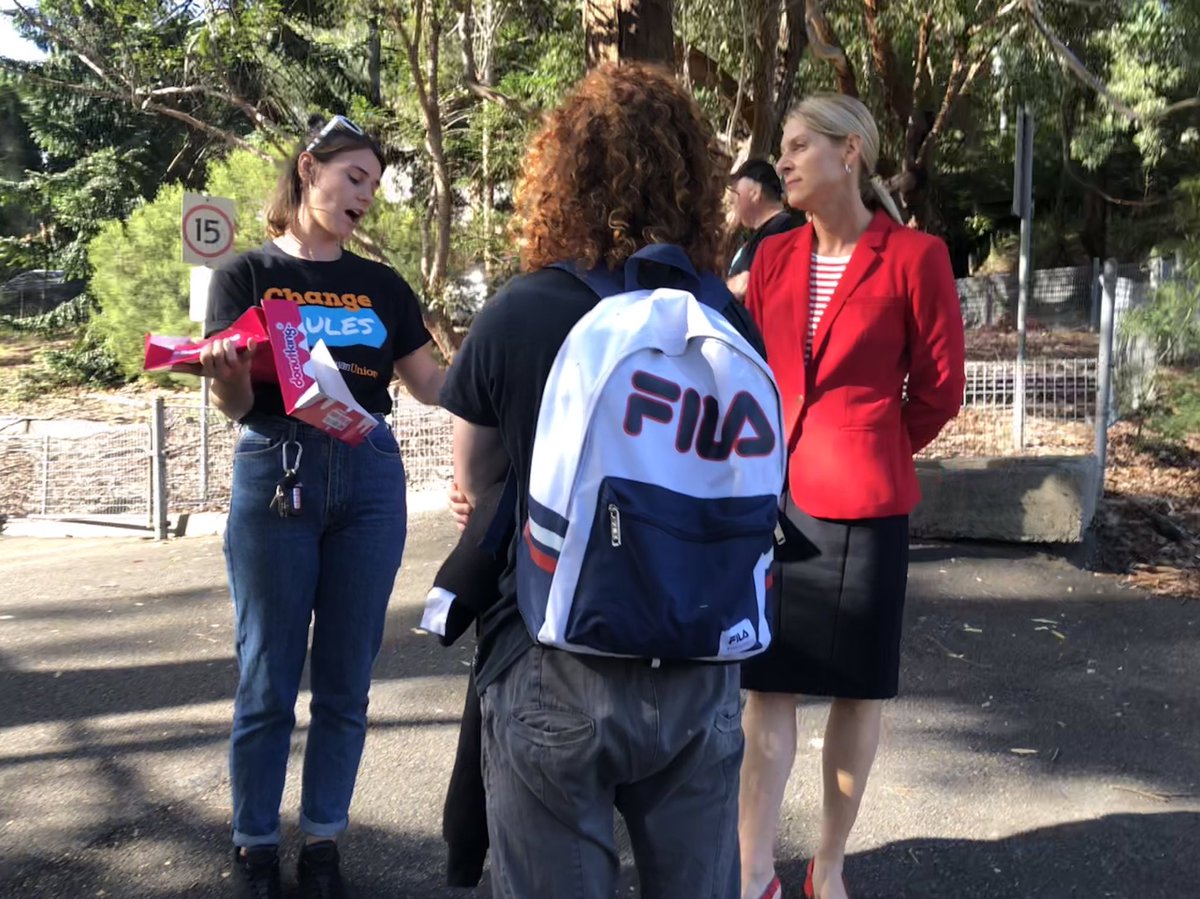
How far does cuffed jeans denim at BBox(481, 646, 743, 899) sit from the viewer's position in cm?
181

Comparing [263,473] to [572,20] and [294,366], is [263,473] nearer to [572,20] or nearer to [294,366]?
[294,366]

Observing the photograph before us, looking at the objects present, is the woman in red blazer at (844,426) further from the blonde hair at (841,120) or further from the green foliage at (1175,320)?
the green foliage at (1175,320)

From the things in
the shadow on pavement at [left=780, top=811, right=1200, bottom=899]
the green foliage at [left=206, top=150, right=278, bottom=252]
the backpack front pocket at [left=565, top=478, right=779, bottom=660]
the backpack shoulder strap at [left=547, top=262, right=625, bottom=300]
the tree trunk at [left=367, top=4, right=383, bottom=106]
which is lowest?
the shadow on pavement at [left=780, top=811, right=1200, bottom=899]

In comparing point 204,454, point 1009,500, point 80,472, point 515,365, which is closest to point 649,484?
point 515,365

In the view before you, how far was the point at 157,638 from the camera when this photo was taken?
5.92 meters

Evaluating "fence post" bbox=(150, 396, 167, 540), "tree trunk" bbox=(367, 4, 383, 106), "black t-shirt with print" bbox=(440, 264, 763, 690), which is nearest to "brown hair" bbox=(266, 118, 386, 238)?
"black t-shirt with print" bbox=(440, 264, 763, 690)

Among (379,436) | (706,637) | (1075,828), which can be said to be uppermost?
(379,436)

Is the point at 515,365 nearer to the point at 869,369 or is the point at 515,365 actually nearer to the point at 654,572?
the point at 654,572

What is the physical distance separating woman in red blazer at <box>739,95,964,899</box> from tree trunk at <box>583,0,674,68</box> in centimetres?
346

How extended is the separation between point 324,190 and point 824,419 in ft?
4.46

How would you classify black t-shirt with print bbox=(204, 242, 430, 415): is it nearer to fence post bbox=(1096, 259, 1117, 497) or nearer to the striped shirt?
the striped shirt

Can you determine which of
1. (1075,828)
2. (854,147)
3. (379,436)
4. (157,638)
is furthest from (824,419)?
(157,638)

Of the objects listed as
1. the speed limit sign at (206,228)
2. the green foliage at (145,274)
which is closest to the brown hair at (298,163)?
the speed limit sign at (206,228)

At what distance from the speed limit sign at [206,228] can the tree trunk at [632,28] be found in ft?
18.5
